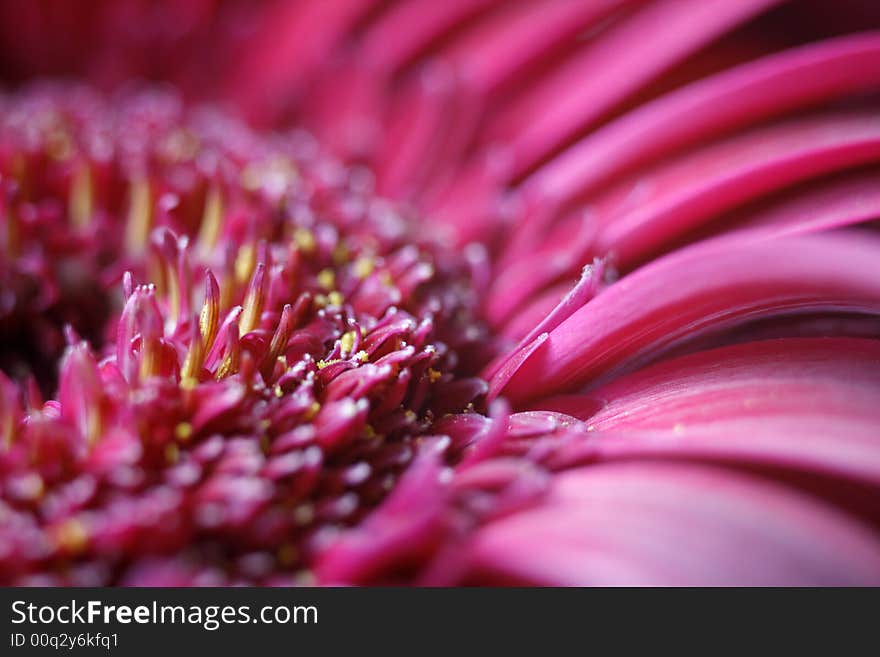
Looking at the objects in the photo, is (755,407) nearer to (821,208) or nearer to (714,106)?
(821,208)

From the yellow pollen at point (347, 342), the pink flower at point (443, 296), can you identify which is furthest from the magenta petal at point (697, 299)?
the yellow pollen at point (347, 342)

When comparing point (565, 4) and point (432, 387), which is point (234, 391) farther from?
point (565, 4)

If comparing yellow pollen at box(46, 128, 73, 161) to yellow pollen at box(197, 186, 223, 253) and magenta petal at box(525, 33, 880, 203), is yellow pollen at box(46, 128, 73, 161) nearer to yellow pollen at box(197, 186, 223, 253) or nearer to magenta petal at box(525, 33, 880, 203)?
yellow pollen at box(197, 186, 223, 253)

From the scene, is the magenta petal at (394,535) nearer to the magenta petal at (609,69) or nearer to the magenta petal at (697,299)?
the magenta petal at (697,299)

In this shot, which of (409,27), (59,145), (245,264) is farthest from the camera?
(409,27)

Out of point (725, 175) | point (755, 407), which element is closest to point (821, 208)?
point (725, 175)

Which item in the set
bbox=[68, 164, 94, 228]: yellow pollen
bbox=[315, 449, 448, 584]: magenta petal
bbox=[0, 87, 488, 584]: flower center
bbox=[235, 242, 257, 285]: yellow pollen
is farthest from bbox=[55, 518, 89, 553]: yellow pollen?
bbox=[68, 164, 94, 228]: yellow pollen
